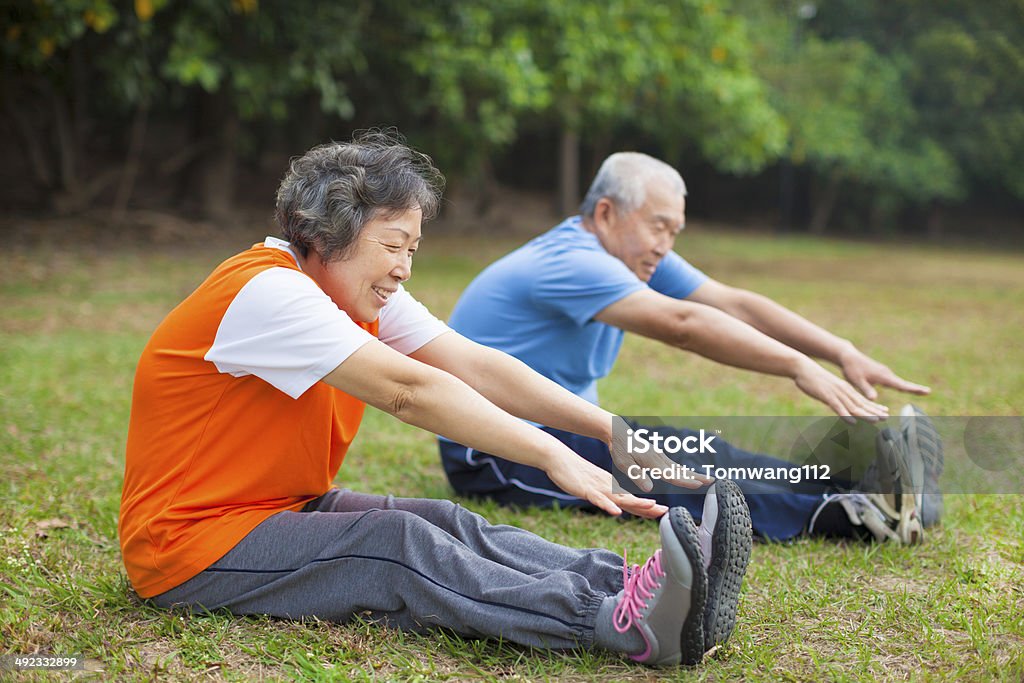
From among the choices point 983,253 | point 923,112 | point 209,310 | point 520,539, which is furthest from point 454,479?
point 923,112

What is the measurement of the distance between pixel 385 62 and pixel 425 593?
490 inches

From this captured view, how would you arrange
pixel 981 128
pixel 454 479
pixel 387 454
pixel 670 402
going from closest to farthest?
pixel 454 479 → pixel 387 454 → pixel 670 402 → pixel 981 128

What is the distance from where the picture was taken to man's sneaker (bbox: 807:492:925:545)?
10.3 feet

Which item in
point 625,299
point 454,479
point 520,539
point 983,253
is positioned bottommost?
point 983,253

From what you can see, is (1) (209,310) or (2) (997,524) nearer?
(1) (209,310)

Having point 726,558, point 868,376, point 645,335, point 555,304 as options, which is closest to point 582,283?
point 555,304

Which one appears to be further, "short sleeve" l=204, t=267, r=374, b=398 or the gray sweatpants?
the gray sweatpants

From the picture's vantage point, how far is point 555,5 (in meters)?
11.4

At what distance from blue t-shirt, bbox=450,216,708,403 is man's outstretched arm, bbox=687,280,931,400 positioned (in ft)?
1.69

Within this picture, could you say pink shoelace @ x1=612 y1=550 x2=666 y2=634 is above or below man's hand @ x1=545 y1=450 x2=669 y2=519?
below

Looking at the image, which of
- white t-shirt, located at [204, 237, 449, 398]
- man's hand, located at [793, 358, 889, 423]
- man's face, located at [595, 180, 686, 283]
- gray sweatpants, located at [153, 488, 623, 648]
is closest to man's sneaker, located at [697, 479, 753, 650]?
gray sweatpants, located at [153, 488, 623, 648]

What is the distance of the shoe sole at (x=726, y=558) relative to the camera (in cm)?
213

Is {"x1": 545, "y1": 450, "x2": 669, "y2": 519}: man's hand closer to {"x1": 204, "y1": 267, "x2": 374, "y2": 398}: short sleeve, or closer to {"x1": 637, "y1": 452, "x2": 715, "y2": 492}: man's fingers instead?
{"x1": 637, "y1": 452, "x2": 715, "y2": 492}: man's fingers

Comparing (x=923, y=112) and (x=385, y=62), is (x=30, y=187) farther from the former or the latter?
(x=923, y=112)
